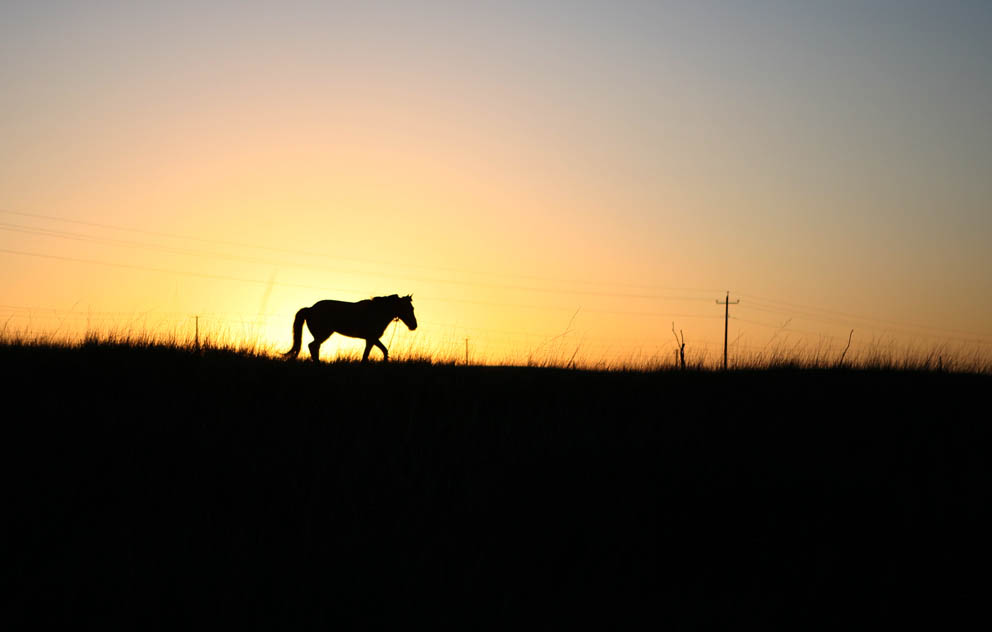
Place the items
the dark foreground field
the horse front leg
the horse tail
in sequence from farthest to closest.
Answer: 1. the horse tail
2. the horse front leg
3. the dark foreground field

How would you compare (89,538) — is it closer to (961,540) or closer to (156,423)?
(156,423)

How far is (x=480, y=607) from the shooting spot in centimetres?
556

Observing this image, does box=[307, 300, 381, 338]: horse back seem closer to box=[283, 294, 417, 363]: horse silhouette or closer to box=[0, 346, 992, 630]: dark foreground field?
box=[283, 294, 417, 363]: horse silhouette

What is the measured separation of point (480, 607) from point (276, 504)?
238 centimetres

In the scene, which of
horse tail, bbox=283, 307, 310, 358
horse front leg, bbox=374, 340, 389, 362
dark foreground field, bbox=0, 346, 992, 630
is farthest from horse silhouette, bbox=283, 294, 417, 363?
dark foreground field, bbox=0, 346, 992, 630

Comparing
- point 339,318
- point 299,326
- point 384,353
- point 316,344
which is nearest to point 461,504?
point 384,353

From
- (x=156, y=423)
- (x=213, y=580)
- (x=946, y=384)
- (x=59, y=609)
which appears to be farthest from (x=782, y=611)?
(x=946, y=384)

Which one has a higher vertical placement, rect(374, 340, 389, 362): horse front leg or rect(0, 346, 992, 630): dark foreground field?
rect(374, 340, 389, 362): horse front leg

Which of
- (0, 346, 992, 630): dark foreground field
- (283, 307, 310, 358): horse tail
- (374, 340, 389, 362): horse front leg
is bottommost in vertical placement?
(0, 346, 992, 630): dark foreground field

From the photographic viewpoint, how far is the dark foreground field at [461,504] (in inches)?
224

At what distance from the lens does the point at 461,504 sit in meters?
7.20

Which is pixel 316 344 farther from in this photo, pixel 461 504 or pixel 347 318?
pixel 461 504

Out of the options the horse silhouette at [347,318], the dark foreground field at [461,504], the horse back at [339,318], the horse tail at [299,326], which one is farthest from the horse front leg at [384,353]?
the dark foreground field at [461,504]

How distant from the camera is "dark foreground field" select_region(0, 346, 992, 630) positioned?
5.69 m
